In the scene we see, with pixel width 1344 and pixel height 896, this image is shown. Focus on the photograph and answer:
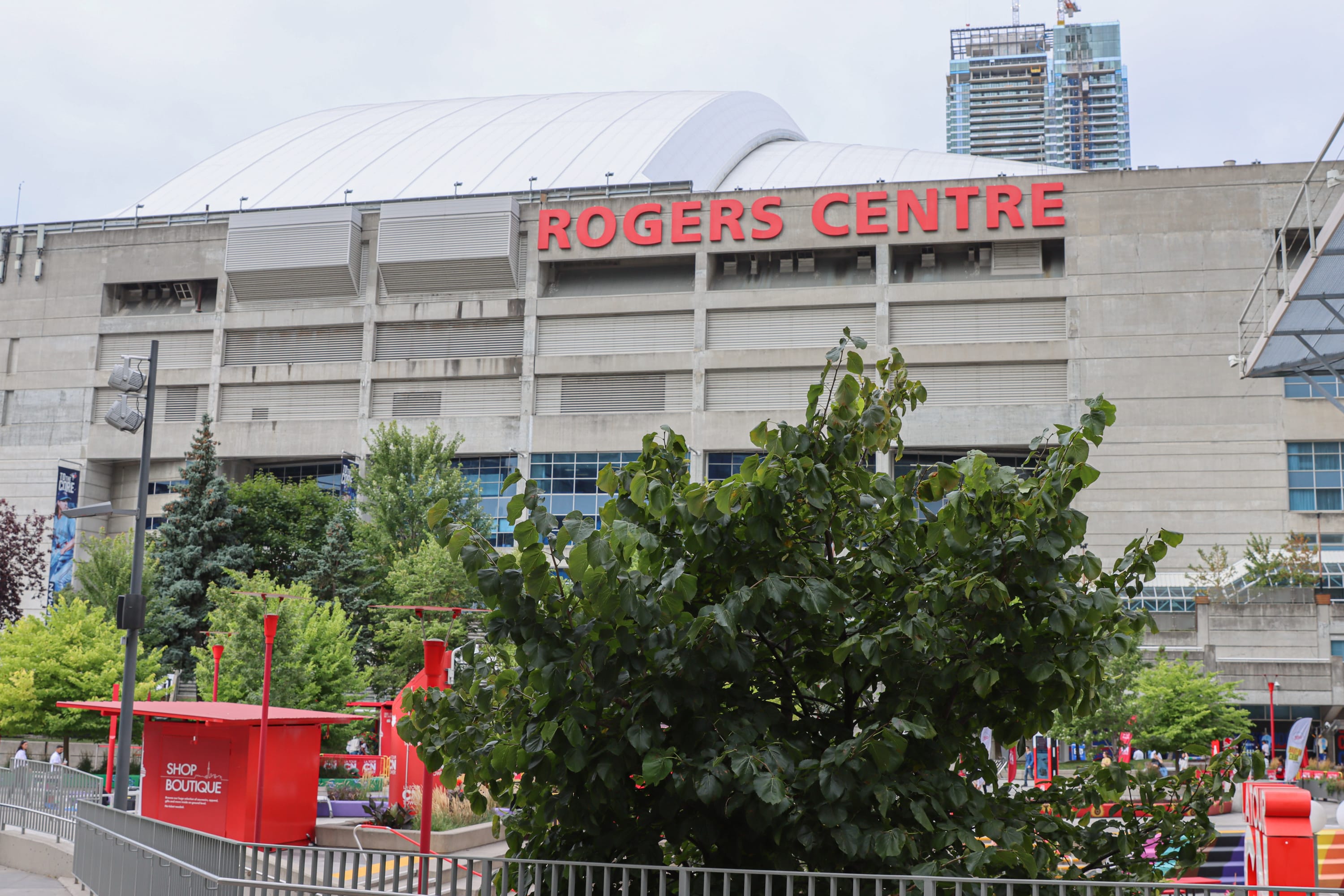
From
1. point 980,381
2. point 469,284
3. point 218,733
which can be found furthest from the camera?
point 469,284

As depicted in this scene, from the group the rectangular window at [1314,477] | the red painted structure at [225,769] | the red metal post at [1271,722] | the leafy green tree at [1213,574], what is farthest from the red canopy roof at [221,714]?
the rectangular window at [1314,477]

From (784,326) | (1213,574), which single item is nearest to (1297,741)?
(1213,574)

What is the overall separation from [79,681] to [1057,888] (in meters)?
37.0

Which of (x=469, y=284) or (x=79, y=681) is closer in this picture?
(x=79, y=681)

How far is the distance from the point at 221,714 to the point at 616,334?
152ft

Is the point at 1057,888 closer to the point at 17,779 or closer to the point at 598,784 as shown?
the point at 598,784

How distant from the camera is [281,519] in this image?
6347cm

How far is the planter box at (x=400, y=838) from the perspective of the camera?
21.5m

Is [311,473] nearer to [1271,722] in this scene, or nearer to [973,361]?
[973,361]

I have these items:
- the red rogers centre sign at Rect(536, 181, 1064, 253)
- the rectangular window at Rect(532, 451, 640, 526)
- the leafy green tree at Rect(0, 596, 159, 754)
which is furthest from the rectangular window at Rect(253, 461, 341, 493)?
the leafy green tree at Rect(0, 596, 159, 754)

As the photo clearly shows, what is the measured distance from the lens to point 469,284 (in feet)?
223

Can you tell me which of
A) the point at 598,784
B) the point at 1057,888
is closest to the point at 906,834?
Answer: the point at 1057,888

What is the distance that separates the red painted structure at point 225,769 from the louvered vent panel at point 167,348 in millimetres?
52770

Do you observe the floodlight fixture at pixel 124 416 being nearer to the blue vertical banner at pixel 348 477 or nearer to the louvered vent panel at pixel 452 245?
the blue vertical banner at pixel 348 477
